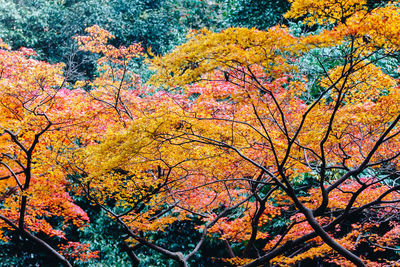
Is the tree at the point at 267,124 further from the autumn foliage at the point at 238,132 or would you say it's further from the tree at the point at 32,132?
the tree at the point at 32,132

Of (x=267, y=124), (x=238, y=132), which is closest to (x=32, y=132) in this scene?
(x=238, y=132)

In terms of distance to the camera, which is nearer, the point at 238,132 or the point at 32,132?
the point at 238,132

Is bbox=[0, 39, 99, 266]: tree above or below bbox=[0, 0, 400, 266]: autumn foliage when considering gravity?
above

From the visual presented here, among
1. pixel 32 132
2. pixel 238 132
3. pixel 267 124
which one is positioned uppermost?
pixel 32 132

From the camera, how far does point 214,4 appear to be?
1723cm

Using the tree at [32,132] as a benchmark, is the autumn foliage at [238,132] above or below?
below

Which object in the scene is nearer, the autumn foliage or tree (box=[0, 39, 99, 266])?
the autumn foliage

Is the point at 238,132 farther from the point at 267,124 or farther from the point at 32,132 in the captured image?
the point at 32,132

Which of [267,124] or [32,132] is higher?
[32,132]

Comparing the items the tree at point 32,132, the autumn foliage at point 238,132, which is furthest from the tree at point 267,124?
the tree at point 32,132

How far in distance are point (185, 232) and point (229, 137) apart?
610 centimetres

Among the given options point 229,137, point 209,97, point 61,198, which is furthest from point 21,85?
point 229,137

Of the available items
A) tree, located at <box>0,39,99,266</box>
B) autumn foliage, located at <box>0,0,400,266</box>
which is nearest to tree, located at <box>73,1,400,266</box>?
autumn foliage, located at <box>0,0,400,266</box>

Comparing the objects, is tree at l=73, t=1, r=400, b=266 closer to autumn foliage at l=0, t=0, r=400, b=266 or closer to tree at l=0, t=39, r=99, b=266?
autumn foliage at l=0, t=0, r=400, b=266
